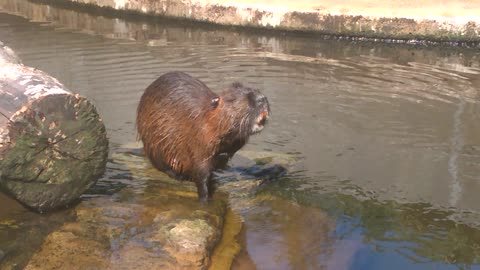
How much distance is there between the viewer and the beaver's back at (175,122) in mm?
4680

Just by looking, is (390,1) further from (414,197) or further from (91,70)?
(414,197)

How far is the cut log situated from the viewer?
3.84 meters

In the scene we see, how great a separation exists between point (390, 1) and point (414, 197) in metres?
7.49

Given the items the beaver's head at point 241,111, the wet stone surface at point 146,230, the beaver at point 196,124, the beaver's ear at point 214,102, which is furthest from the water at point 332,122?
the beaver's ear at point 214,102

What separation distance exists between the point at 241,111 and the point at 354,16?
7.43 m

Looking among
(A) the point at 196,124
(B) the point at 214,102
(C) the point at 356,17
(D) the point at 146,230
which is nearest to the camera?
(D) the point at 146,230

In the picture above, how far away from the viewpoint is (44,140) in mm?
3951

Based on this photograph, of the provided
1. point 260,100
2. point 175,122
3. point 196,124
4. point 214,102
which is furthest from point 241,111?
point 175,122

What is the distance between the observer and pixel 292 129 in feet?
21.7

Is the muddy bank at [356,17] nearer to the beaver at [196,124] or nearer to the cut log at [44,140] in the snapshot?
the beaver at [196,124]

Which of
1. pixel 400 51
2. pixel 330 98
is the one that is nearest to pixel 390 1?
pixel 400 51

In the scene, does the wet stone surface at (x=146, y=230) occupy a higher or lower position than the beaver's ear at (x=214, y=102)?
lower

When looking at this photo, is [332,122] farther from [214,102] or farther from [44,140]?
[44,140]

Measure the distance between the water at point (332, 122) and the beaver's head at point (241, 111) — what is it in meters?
0.70
